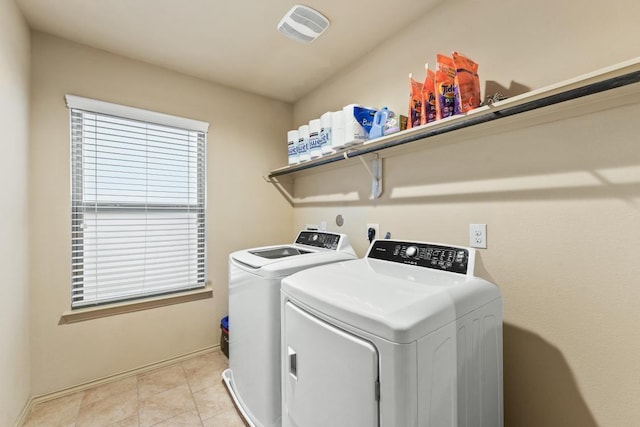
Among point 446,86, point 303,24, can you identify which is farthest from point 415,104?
point 303,24

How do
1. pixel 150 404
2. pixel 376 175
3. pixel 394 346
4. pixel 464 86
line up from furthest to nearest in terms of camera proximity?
pixel 376 175 < pixel 150 404 < pixel 464 86 < pixel 394 346

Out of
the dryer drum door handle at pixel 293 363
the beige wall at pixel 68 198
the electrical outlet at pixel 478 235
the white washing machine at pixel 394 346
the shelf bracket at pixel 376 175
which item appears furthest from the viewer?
the shelf bracket at pixel 376 175

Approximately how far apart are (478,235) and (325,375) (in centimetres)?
101

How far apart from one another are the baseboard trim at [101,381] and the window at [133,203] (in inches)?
21.9

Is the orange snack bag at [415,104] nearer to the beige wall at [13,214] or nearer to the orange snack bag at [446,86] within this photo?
the orange snack bag at [446,86]

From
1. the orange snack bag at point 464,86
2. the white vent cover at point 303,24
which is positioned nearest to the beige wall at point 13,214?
the white vent cover at point 303,24

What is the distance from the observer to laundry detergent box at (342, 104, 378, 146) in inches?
68.3

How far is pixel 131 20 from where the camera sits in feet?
5.58

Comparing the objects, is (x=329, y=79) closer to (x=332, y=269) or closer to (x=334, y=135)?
(x=334, y=135)

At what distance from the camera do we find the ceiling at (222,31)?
5.21 feet

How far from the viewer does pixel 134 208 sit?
2.11 m

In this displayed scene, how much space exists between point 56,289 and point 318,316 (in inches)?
77.7

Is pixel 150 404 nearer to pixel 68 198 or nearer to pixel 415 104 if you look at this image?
pixel 68 198

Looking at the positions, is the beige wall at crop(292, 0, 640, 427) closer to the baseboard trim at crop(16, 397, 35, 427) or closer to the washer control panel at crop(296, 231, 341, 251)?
the washer control panel at crop(296, 231, 341, 251)
